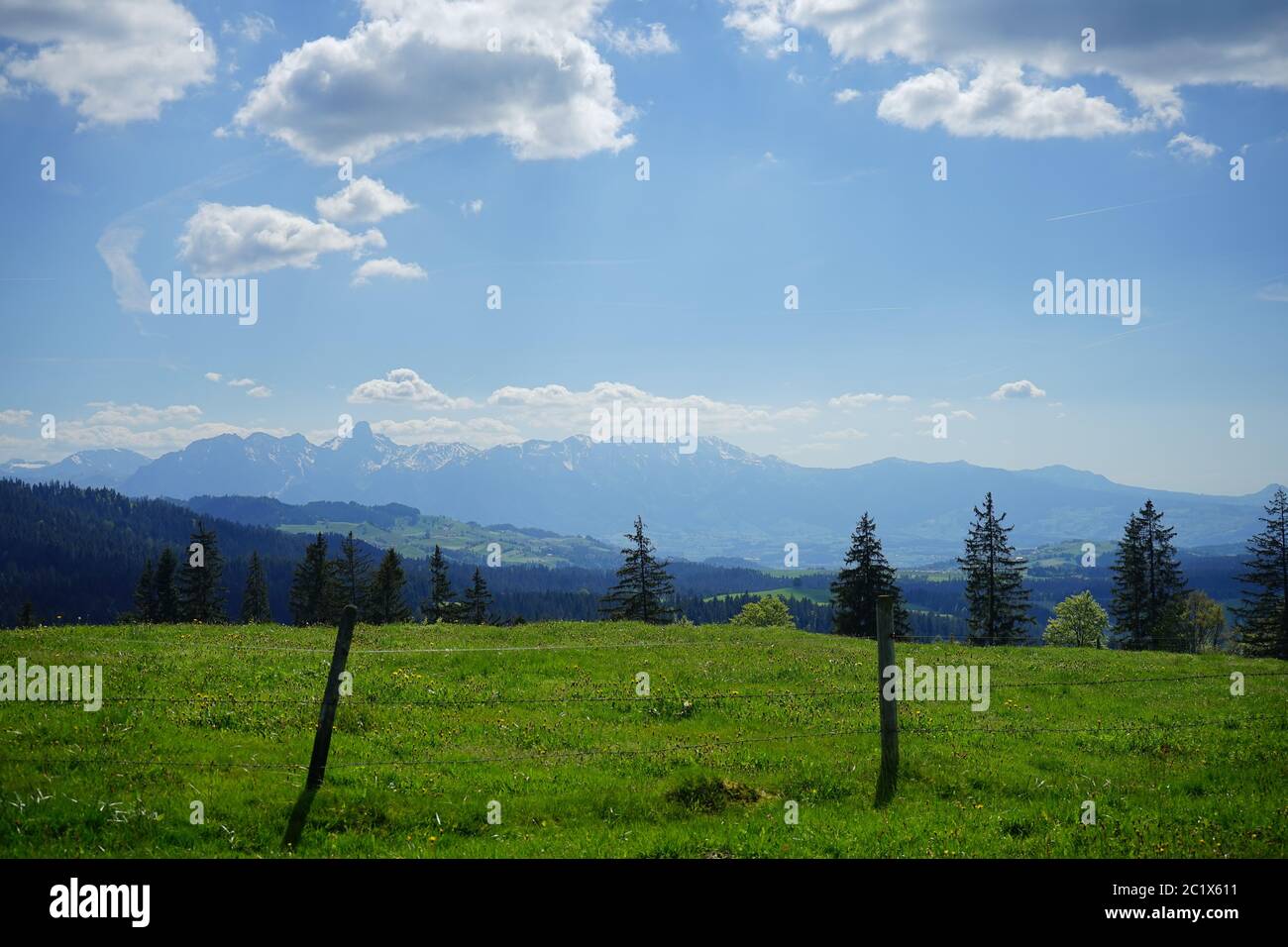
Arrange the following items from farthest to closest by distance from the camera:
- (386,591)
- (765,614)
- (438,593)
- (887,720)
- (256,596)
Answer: (256,596)
(765,614)
(386,591)
(438,593)
(887,720)

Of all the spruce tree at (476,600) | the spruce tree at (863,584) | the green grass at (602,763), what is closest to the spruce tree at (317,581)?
the spruce tree at (476,600)

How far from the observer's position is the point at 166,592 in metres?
96.6

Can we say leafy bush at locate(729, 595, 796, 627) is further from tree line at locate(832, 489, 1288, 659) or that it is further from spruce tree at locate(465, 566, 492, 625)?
spruce tree at locate(465, 566, 492, 625)

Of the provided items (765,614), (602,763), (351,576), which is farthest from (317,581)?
(602,763)

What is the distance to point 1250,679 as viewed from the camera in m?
28.0

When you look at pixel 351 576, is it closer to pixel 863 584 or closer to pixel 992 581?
pixel 863 584

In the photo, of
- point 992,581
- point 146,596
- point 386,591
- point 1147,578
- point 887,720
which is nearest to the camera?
point 887,720

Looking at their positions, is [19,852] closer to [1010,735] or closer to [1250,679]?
[1010,735]

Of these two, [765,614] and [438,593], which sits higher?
[438,593]

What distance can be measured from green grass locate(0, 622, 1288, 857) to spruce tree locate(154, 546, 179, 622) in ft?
266

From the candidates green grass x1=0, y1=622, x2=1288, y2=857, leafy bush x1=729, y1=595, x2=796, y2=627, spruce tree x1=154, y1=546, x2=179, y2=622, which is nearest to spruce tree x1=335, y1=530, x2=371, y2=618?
spruce tree x1=154, y1=546, x2=179, y2=622

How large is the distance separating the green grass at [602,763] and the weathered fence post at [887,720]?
1.28 feet

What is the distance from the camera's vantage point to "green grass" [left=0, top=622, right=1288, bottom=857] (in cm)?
1238

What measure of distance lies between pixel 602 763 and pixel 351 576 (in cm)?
9333
